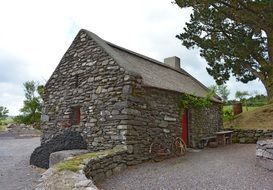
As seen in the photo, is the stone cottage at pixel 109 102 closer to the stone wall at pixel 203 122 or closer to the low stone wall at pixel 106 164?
the stone wall at pixel 203 122

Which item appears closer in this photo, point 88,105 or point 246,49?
point 88,105

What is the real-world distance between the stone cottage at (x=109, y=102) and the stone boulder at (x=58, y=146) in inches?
10.6

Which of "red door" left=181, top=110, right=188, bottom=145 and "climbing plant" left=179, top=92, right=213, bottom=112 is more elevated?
"climbing plant" left=179, top=92, right=213, bottom=112

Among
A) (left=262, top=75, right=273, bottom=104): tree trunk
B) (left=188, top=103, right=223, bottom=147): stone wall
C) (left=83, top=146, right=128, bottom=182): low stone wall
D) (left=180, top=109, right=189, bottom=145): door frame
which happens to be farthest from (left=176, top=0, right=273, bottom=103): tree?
(left=83, top=146, right=128, bottom=182): low stone wall

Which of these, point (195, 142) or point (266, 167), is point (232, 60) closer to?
point (195, 142)

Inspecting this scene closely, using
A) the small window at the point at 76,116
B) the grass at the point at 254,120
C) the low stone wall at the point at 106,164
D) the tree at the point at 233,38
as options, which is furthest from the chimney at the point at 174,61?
the low stone wall at the point at 106,164

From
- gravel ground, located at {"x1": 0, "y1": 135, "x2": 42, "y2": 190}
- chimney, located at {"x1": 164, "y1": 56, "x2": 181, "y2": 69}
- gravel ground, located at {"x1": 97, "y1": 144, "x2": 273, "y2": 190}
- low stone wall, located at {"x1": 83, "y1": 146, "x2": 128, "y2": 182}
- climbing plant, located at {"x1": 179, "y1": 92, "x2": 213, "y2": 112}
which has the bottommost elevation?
gravel ground, located at {"x1": 0, "y1": 135, "x2": 42, "y2": 190}

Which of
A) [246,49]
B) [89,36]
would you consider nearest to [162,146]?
[89,36]

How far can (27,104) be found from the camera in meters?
28.7

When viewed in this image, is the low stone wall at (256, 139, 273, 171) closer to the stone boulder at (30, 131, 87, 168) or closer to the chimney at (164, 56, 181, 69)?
the stone boulder at (30, 131, 87, 168)

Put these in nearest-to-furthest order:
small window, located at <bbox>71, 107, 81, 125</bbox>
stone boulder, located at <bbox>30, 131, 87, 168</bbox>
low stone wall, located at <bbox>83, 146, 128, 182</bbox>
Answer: low stone wall, located at <bbox>83, 146, 128, 182</bbox>, stone boulder, located at <bbox>30, 131, 87, 168</bbox>, small window, located at <bbox>71, 107, 81, 125</bbox>

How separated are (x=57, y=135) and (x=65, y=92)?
6.41 ft

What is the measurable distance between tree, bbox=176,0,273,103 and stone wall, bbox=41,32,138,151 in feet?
25.0

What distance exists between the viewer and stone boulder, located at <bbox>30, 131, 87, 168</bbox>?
10.9 m
